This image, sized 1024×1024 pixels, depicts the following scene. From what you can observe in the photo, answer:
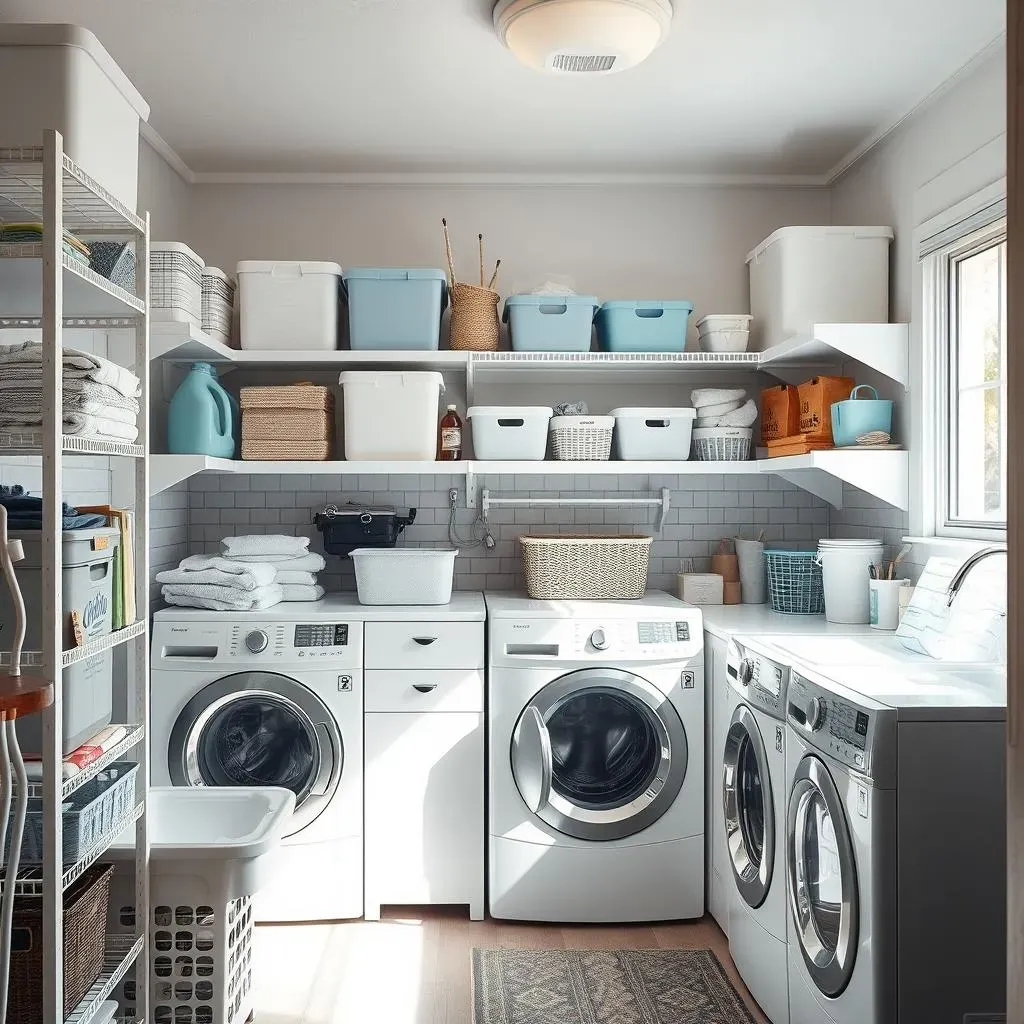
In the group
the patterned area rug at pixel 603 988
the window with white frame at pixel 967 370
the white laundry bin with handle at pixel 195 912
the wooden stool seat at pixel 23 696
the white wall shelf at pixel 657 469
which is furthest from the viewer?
the white wall shelf at pixel 657 469

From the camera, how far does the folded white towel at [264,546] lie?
3.24m

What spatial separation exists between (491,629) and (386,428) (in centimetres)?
79

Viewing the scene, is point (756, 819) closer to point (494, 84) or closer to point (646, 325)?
point (646, 325)

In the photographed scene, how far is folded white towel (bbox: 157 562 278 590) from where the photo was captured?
10.1ft

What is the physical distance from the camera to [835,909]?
6.59ft

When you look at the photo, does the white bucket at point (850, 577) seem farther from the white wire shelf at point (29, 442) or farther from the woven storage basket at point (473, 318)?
the white wire shelf at point (29, 442)

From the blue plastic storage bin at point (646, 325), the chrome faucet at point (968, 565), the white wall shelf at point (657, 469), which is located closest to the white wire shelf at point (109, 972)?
the white wall shelf at point (657, 469)

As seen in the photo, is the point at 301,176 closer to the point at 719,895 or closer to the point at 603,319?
the point at 603,319

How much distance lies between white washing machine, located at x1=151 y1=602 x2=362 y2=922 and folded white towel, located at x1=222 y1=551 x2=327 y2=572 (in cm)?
24

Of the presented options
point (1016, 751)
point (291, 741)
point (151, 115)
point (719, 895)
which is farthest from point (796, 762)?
point (151, 115)

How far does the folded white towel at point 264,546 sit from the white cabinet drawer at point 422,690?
1.79 feet

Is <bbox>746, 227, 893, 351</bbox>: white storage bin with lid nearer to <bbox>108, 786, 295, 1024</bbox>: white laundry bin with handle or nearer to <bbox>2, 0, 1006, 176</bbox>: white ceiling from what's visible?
<bbox>2, 0, 1006, 176</bbox>: white ceiling

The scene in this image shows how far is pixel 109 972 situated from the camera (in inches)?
80.9

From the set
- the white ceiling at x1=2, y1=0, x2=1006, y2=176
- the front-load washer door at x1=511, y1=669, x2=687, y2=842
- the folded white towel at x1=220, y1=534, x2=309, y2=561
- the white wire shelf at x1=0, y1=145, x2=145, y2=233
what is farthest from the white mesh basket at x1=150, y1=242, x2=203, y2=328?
the front-load washer door at x1=511, y1=669, x2=687, y2=842
